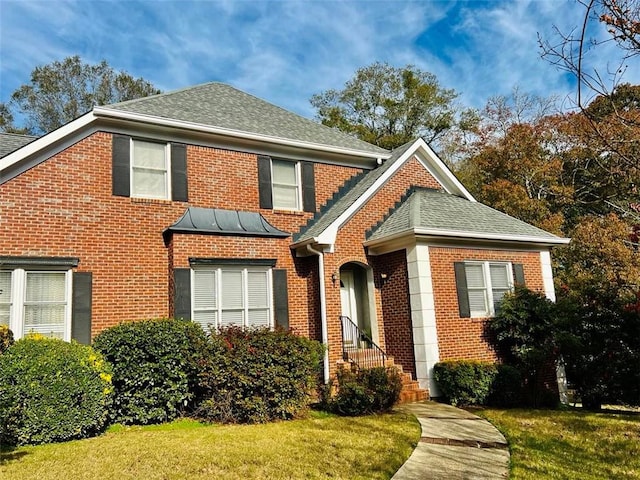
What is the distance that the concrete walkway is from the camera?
5719mm

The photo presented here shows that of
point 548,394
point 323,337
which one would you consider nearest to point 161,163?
point 323,337

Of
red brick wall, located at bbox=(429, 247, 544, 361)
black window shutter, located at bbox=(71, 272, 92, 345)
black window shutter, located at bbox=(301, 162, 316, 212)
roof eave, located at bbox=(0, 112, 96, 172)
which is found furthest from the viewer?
black window shutter, located at bbox=(301, 162, 316, 212)

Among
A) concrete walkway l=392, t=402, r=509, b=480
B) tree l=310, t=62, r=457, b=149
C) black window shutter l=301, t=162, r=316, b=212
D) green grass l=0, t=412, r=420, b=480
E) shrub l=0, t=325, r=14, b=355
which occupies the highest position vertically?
tree l=310, t=62, r=457, b=149

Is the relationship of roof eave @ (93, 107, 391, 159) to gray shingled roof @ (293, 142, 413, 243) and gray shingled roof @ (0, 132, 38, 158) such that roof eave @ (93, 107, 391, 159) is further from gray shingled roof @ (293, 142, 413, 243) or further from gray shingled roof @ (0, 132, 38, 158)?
gray shingled roof @ (0, 132, 38, 158)

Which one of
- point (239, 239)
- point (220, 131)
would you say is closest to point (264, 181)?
point (220, 131)

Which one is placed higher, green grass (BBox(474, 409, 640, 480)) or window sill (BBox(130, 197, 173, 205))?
window sill (BBox(130, 197, 173, 205))

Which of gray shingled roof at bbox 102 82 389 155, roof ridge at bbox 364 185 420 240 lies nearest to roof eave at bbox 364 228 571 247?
roof ridge at bbox 364 185 420 240

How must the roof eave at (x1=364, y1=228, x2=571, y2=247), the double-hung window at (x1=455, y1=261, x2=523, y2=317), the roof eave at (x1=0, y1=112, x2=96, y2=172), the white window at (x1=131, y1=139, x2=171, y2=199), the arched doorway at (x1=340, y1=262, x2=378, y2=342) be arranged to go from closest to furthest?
1. the roof eave at (x1=0, y1=112, x2=96, y2=172)
2. the white window at (x1=131, y1=139, x2=171, y2=199)
3. the roof eave at (x1=364, y1=228, x2=571, y2=247)
4. the double-hung window at (x1=455, y1=261, x2=523, y2=317)
5. the arched doorway at (x1=340, y1=262, x2=378, y2=342)

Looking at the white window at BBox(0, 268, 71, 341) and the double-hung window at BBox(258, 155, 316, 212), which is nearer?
the white window at BBox(0, 268, 71, 341)

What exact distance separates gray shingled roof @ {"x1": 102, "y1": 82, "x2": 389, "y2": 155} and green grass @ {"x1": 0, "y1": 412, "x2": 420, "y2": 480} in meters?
7.20

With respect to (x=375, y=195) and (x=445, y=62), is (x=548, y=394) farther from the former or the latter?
(x=445, y=62)

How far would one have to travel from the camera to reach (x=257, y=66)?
14859 mm

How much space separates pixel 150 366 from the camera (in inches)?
342

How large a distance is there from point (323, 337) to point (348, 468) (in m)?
5.23
